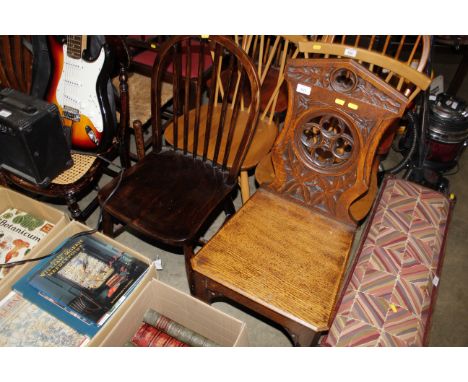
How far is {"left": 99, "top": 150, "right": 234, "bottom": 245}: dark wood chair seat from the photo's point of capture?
4.22 feet

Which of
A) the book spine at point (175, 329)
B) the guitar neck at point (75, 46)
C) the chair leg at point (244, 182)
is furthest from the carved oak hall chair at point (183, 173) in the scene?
the guitar neck at point (75, 46)

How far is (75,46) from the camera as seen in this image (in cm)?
149

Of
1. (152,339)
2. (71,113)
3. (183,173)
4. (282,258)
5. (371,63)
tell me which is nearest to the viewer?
(371,63)

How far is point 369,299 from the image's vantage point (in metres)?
1.21

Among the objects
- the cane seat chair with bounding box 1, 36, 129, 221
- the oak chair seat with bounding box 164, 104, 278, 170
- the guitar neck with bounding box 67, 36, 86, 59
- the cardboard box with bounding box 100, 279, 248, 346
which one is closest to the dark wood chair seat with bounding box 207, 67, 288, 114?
the oak chair seat with bounding box 164, 104, 278, 170

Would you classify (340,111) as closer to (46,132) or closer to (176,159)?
(176,159)

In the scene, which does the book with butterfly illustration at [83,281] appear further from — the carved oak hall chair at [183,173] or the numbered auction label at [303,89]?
the numbered auction label at [303,89]

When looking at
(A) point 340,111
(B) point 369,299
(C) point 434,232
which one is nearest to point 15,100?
(A) point 340,111

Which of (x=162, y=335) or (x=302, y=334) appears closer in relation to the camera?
(x=302, y=334)

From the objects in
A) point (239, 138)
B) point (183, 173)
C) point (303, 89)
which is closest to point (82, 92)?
point (183, 173)

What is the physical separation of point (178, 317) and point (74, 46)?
115 centimetres

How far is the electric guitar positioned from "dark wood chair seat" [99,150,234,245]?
0.26m

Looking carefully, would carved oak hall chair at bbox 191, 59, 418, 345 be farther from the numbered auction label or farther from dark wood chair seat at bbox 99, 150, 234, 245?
dark wood chair seat at bbox 99, 150, 234, 245

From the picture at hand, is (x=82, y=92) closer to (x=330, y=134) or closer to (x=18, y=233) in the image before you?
(x=18, y=233)
